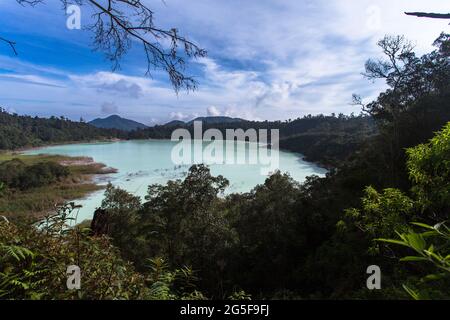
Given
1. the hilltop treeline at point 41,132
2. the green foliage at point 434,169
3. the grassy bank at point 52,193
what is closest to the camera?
the green foliage at point 434,169

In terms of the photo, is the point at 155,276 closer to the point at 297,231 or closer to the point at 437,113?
the point at 297,231

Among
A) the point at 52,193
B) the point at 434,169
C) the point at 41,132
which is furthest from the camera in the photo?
the point at 41,132

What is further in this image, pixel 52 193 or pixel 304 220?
pixel 52 193

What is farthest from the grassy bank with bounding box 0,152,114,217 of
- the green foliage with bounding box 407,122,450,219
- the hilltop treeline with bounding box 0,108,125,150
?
the hilltop treeline with bounding box 0,108,125,150

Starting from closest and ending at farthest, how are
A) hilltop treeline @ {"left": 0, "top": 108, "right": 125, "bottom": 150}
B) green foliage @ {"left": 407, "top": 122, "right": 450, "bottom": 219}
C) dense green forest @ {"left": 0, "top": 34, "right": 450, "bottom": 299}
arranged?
green foliage @ {"left": 407, "top": 122, "right": 450, "bottom": 219}
dense green forest @ {"left": 0, "top": 34, "right": 450, "bottom": 299}
hilltop treeline @ {"left": 0, "top": 108, "right": 125, "bottom": 150}

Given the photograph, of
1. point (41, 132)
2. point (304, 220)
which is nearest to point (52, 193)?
point (304, 220)

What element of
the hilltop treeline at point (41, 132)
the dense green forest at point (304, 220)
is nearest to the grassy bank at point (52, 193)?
the dense green forest at point (304, 220)

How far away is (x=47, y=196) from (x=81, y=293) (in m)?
28.7

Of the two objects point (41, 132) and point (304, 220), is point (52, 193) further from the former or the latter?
point (41, 132)

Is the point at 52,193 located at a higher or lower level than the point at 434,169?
lower

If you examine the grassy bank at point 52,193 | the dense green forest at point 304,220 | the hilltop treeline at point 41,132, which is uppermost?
the hilltop treeline at point 41,132

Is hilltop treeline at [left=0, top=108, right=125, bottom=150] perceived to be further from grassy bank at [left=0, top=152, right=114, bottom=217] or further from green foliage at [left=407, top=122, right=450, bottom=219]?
green foliage at [left=407, top=122, right=450, bottom=219]

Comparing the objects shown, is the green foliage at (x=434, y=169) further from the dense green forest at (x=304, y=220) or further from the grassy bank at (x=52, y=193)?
the grassy bank at (x=52, y=193)
